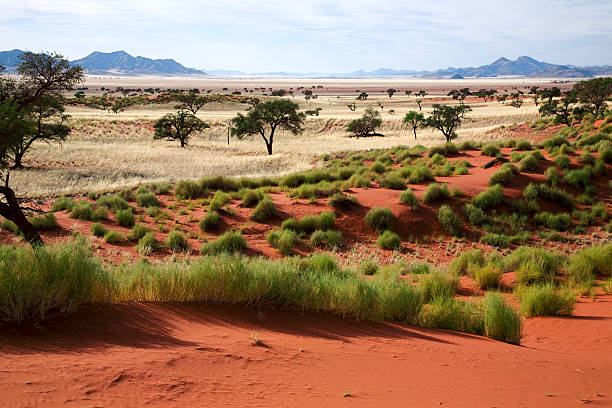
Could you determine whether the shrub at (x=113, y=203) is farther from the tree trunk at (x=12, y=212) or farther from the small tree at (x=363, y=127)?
the small tree at (x=363, y=127)

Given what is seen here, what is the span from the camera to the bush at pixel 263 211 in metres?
20.0

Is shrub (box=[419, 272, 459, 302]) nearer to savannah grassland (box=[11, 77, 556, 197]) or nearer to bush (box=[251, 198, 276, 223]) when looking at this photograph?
bush (box=[251, 198, 276, 223])

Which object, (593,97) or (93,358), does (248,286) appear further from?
(593,97)

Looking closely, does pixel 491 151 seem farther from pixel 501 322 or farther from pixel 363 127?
pixel 363 127

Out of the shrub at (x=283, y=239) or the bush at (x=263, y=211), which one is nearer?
the shrub at (x=283, y=239)

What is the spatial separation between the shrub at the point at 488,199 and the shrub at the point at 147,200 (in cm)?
1445

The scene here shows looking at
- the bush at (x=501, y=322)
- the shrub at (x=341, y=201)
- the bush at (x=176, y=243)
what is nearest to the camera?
the bush at (x=501, y=322)

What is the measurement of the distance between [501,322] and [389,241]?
9.55 m

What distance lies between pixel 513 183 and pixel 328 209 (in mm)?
9218

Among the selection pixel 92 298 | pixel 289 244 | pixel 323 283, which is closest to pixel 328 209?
pixel 289 244

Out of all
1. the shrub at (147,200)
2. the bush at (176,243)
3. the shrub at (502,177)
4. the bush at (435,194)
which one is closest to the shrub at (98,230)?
the bush at (176,243)

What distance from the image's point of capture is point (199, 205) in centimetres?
2253

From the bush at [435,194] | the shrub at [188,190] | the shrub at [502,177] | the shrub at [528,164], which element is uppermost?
the shrub at [528,164]

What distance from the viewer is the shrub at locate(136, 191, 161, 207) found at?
73.0 feet
